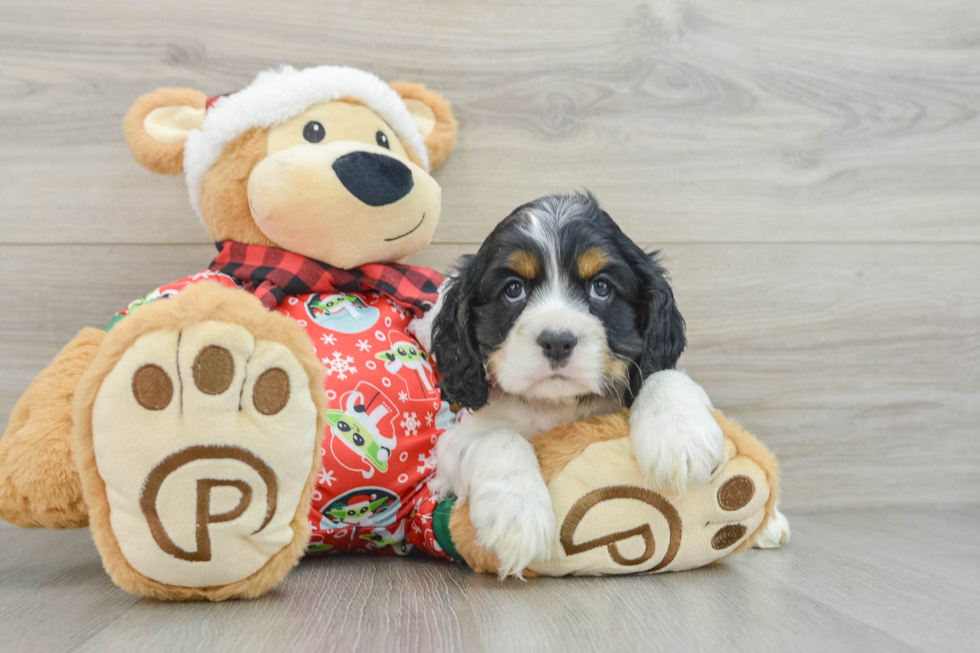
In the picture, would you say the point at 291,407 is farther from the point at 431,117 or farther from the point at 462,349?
the point at 431,117

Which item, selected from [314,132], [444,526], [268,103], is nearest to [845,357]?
[444,526]

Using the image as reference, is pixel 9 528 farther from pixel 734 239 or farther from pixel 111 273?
pixel 734 239

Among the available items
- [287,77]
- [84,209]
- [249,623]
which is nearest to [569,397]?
[249,623]

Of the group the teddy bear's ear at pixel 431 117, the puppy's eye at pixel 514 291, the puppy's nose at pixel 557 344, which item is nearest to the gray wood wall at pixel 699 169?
the teddy bear's ear at pixel 431 117

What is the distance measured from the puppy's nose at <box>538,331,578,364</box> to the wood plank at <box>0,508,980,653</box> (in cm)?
46

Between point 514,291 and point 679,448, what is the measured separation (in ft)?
1.61

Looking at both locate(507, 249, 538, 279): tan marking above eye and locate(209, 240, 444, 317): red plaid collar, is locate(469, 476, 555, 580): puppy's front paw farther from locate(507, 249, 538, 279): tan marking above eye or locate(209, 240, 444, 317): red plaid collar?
locate(209, 240, 444, 317): red plaid collar

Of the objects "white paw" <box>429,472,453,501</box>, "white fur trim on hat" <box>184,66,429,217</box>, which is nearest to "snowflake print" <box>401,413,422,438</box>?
Answer: "white paw" <box>429,472,453,501</box>

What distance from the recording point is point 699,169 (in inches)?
101

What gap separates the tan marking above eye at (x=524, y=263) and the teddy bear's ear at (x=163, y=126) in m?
1.03

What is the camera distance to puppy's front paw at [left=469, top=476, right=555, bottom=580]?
4.58ft

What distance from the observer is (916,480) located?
8.66 feet

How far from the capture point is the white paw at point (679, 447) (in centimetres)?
139

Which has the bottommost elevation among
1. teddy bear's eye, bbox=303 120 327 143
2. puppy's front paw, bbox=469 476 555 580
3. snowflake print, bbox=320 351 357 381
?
puppy's front paw, bbox=469 476 555 580
